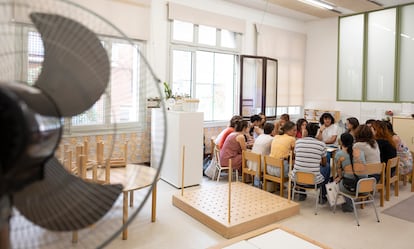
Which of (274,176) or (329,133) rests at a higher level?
(329,133)

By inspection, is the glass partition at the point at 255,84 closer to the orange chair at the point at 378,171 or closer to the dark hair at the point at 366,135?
the dark hair at the point at 366,135

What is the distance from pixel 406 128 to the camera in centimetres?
565

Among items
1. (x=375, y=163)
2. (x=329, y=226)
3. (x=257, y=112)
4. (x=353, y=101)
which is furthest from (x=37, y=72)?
(x=353, y=101)

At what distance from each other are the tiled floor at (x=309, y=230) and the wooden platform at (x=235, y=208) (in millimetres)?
77

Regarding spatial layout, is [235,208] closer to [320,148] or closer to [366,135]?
[320,148]

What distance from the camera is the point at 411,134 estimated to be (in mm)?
5578

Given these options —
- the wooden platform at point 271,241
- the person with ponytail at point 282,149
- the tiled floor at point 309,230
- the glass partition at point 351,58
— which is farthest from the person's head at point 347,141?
the glass partition at point 351,58

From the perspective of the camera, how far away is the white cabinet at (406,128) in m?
5.57

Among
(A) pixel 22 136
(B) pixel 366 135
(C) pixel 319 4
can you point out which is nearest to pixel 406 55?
(C) pixel 319 4

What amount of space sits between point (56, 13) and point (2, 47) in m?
0.16

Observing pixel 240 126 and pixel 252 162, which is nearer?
pixel 252 162

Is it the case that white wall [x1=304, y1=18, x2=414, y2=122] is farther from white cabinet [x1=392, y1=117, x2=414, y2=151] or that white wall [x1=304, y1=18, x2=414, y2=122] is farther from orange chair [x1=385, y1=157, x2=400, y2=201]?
orange chair [x1=385, y1=157, x2=400, y2=201]

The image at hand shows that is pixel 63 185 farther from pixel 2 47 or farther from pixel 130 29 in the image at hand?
pixel 130 29

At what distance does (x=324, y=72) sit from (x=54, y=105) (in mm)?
7375
